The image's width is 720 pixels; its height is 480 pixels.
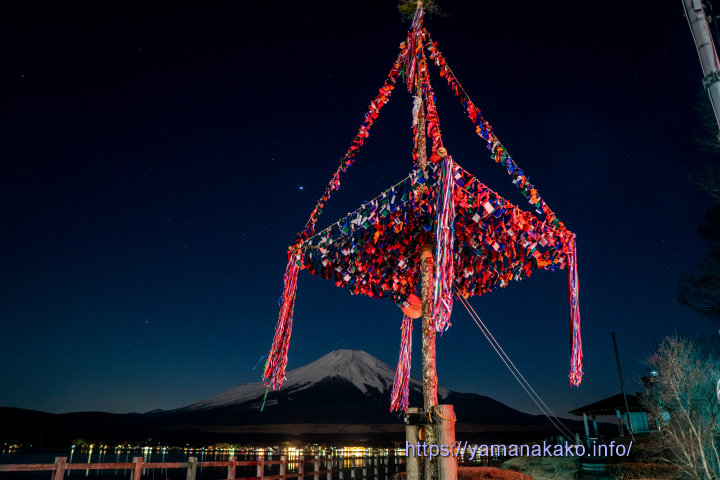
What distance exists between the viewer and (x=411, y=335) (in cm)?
630

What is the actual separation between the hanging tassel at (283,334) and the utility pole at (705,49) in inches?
168

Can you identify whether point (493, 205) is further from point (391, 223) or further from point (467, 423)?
point (467, 423)

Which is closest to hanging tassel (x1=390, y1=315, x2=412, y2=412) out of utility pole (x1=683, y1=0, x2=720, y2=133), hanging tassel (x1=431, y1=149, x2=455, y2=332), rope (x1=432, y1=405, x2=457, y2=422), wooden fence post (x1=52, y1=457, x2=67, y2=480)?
rope (x1=432, y1=405, x2=457, y2=422)

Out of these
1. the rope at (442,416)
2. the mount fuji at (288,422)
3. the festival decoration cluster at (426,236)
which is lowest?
the mount fuji at (288,422)

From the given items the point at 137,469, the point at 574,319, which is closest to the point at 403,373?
the point at 574,319

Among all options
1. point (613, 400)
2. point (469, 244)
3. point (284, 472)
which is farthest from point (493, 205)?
point (613, 400)

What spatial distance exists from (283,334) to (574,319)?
357 cm

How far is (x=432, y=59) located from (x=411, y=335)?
162 inches

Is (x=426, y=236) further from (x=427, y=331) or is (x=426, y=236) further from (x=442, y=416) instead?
(x=442, y=416)

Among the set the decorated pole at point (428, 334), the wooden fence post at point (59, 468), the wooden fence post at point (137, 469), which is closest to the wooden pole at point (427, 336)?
the decorated pole at point (428, 334)

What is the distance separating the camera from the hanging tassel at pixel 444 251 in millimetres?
3809

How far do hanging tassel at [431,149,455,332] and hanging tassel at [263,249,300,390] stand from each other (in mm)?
2059

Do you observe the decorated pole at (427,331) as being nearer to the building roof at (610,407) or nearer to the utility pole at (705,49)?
the utility pole at (705,49)

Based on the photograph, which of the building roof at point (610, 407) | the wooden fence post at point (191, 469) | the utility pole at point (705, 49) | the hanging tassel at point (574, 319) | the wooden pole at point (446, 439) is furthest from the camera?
the building roof at point (610, 407)
